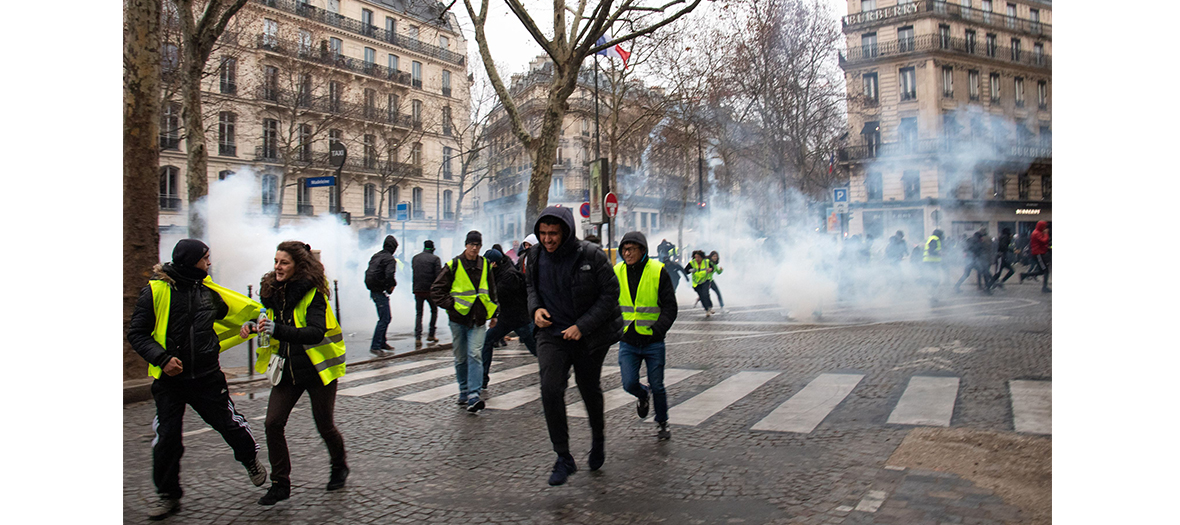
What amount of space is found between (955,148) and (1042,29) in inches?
380

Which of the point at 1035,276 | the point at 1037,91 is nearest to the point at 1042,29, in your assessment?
the point at 1037,91

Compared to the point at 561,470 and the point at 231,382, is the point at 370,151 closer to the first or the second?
the point at 231,382

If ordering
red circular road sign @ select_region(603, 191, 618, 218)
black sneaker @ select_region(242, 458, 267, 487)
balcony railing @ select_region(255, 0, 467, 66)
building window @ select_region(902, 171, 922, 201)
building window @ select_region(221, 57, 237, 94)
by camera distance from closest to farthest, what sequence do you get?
black sneaker @ select_region(242, 458, 267, 487), red circular road sign @ select_region(603, 191, 618, 218), building window @ select_region(902, 171, 922, 201), building window @ select_region(221, 57, 237, 94), balcony railing @ select_region(255, 0, 467, 66)

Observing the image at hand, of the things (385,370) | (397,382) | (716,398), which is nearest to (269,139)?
(385,370)

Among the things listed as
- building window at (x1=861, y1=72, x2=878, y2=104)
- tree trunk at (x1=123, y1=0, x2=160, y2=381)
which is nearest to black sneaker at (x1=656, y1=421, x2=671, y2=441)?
tree trunk at (x1=123, y1=0, x2=160, y2=381)

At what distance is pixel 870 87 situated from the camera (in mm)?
14328

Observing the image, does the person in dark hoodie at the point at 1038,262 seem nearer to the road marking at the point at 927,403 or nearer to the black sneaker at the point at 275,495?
the road marking at the point at 927,403

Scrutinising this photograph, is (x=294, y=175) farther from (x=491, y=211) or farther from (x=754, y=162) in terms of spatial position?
(x=754, y=162)

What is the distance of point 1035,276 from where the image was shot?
14422 mm

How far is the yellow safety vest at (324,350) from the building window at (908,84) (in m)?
10.2

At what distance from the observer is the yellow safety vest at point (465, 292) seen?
630 centimetres

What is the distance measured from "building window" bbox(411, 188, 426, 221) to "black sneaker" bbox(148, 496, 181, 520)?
33.9 metres

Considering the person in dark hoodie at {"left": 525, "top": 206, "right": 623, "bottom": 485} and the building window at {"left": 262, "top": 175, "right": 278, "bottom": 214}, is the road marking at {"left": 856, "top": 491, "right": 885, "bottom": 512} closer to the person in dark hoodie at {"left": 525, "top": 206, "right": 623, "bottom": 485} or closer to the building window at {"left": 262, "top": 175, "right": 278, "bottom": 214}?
the person in dark hoodie at {"left": 525, "top": 206, "right": 623, "bottom": 485}

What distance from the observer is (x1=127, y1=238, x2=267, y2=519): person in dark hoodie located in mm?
3541
